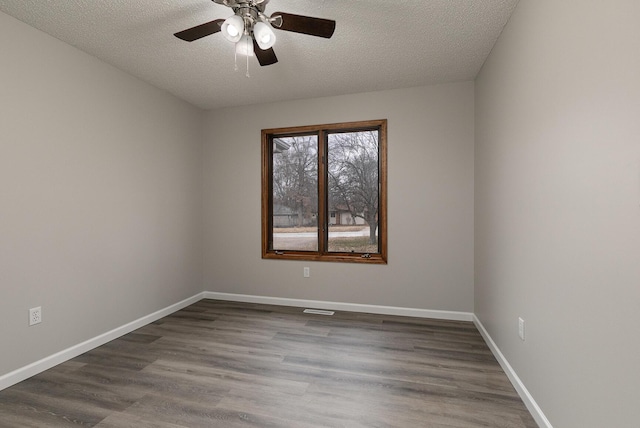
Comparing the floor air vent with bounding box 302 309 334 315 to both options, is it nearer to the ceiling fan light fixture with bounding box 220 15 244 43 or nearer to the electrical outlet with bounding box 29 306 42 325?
the electrical outlet with bounding box 29 306 42 325

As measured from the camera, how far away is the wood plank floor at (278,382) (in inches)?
71.1

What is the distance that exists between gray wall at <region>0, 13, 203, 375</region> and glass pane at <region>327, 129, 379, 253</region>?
1.92m

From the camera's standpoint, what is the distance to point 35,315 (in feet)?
7.61

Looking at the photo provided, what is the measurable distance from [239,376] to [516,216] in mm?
2265

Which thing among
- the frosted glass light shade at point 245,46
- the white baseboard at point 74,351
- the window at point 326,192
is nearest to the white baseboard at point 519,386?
the window at point 326,192

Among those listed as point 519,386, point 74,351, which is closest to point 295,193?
point 74,351

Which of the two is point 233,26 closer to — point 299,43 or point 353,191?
point 299,43

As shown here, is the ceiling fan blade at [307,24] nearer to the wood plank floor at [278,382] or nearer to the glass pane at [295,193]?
the glass pane at [295,193]

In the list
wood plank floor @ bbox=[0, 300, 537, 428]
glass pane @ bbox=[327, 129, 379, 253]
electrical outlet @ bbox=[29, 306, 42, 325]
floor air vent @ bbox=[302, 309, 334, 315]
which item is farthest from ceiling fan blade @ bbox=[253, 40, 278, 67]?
floor air vent @ bbox=[302, 309, 334, 315]

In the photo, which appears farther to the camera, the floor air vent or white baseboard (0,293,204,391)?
the floor air vent

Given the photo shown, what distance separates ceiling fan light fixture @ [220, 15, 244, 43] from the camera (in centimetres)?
180

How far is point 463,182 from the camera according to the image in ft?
11.0

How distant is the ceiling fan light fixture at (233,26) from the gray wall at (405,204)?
2.01 m

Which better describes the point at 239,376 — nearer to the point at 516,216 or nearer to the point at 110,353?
the point at 110,353
